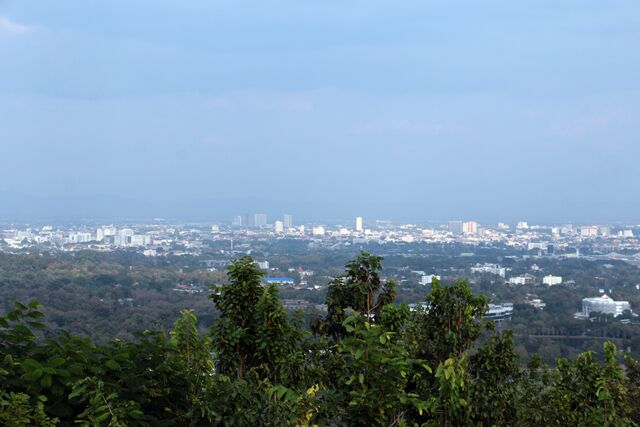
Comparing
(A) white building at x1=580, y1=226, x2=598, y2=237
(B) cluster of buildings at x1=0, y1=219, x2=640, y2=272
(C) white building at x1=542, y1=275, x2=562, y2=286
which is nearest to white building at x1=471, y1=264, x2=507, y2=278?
(B) cluster of buildings at x1=0, y1=219, x2=640, y2=272

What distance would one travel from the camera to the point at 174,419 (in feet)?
9.34

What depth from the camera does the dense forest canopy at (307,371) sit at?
2598mm

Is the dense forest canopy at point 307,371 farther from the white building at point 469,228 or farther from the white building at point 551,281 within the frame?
the white building at point 469,228

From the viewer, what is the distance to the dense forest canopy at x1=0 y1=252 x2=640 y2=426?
2.60 metres

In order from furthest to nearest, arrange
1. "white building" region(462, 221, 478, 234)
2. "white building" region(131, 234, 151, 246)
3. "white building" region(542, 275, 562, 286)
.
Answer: "white building" region(462, 221, 478, 234), "white building" region(131, 234, 151, 246), "white building" region(542, 275, 562, 286)

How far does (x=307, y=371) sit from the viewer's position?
12.3 feet

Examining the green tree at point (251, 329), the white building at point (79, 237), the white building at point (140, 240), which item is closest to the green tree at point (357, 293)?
the green tree at point (251, 329)

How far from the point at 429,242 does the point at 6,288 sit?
52980 mm

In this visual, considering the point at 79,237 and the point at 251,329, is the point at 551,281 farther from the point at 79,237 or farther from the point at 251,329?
the point at 79,237

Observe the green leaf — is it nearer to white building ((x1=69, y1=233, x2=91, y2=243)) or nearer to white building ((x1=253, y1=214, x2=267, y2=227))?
white building ((x1=69, y1=233, x2=91, y2=243))

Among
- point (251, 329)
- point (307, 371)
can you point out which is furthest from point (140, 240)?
point (307, 371)

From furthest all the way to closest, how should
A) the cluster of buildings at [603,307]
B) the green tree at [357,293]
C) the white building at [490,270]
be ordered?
the white building at [490,270] → the cluster of buildings at [603,307] → the green tree at [357,293]

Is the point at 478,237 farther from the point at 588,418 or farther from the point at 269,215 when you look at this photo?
the point at 588,418

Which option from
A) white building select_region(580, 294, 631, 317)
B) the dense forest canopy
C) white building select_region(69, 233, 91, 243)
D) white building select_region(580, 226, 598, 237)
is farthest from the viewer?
white building select_region(580, 226, 598, 237)
